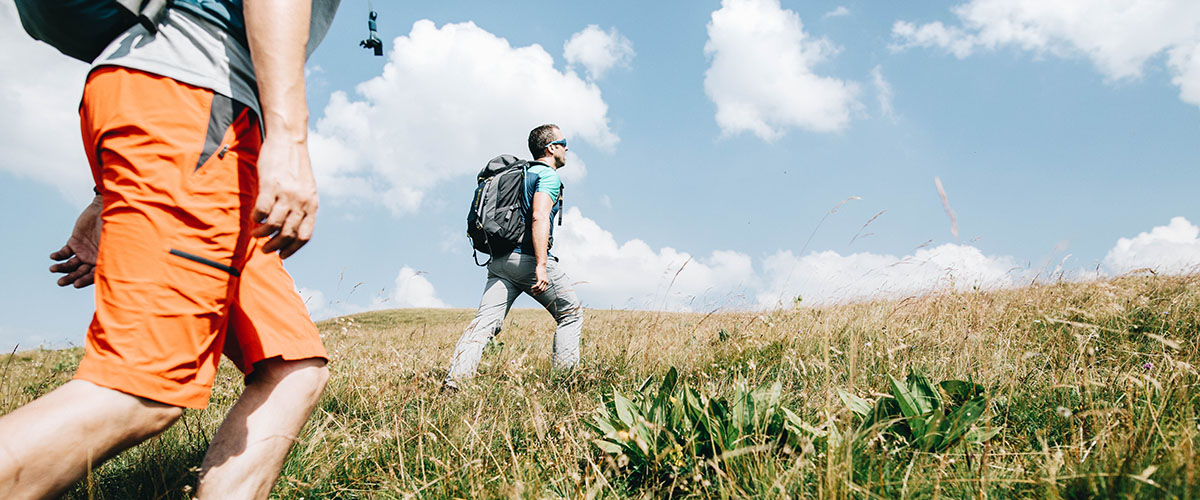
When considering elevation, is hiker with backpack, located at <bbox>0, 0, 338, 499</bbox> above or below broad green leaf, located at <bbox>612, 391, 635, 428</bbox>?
above

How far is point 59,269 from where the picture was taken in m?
1.79

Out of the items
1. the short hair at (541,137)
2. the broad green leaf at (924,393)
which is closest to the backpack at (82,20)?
the broad green leaf at (924,393)

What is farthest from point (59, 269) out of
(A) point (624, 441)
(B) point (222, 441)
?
(A) point (624, 441)

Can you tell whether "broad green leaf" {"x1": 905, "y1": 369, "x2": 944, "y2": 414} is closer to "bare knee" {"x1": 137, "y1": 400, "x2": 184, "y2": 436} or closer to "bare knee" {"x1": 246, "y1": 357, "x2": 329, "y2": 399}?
"bare knee" {"x1": 246, "y1": 357, "x2": 329, "y2": 399}

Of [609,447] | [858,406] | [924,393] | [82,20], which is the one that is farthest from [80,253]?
[924,393]

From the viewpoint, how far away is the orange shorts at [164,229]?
1.20m

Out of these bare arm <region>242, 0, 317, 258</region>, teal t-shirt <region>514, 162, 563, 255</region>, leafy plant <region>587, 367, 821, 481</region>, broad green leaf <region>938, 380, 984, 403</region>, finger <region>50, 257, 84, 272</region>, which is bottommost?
leafy plant <region>587, 367, 821, 481</region>

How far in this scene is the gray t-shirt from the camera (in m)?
1.31

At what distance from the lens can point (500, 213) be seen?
15.3ft

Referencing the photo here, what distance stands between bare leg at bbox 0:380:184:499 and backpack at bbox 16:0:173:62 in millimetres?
875

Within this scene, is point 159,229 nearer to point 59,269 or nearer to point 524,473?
point 59,269

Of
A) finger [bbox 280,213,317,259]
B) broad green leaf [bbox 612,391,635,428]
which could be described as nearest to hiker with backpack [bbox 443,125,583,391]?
broad green leaf [bbox 612,391,635,428]

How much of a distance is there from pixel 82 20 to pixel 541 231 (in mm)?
3254

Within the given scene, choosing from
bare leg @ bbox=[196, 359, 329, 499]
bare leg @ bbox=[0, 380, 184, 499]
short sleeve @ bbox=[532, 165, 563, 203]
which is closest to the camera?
bare leg @ bbox=[0, 380, 184, 499]
